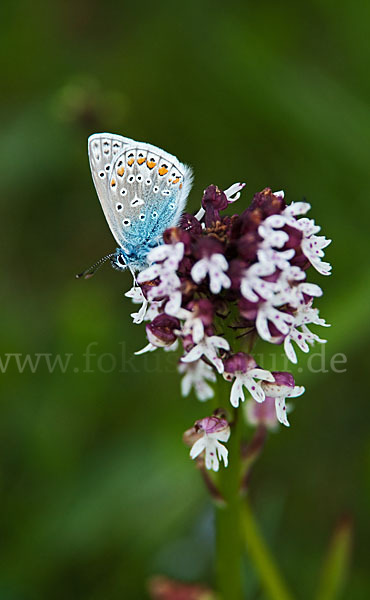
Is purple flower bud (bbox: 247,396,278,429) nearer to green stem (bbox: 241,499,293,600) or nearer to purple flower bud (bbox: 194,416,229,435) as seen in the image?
green stem (bbox: 241,499,293,600)

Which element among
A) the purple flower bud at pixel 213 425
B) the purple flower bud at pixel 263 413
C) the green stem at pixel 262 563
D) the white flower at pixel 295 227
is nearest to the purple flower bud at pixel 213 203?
the white flower at pixel 295 227

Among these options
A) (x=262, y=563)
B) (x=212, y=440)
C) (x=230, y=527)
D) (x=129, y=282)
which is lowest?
(x=262, y=563)

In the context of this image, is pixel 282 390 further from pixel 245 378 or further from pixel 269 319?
pixel 269 319

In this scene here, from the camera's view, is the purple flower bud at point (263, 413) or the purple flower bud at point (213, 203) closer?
the purple flower bud at point (213, 203)

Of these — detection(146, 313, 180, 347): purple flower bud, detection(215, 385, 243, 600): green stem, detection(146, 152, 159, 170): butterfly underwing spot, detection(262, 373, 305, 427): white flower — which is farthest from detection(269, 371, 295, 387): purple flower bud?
detection(146, 152, 159, 170): butterfly underwing spot

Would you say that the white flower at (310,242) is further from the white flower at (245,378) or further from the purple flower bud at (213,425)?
the purple flower bud at (213,425)

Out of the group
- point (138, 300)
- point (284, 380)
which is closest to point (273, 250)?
point (284, 380)

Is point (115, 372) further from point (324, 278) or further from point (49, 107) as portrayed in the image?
point (49, 107)
